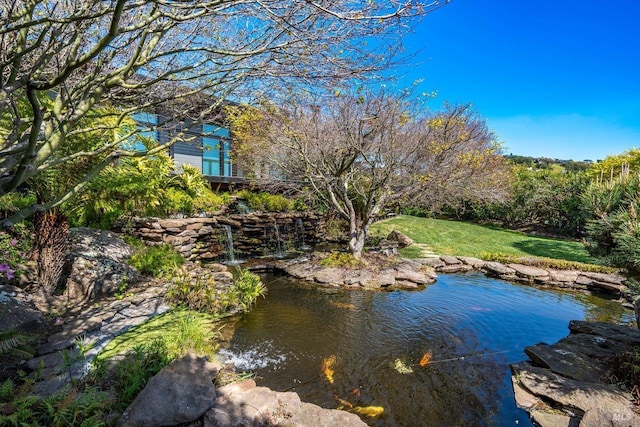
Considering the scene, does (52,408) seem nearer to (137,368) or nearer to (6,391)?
(6,391)

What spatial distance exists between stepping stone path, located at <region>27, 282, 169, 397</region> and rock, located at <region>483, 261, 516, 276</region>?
10.6m

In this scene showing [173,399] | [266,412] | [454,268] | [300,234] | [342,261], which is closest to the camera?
[173,399]

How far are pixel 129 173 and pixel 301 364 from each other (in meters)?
5.14

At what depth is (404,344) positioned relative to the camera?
20.2 feet

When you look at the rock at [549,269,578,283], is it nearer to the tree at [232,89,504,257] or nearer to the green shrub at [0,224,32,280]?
the tree at [232,89,504,257]

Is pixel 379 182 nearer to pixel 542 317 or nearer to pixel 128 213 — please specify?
pixel 542 317

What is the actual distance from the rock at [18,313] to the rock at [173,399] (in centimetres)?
240

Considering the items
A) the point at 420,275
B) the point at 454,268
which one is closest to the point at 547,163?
the point at 454,268

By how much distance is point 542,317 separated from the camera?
804 centimetres

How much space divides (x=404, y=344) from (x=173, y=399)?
13.5ft

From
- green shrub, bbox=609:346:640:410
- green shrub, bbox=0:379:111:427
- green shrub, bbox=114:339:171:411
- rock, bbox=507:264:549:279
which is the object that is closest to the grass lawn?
rock, bbox=507:264:549:279

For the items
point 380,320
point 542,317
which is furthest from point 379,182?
point 542,317

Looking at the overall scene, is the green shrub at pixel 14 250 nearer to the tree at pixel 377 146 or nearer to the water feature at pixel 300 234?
the tree at pixel 377 146

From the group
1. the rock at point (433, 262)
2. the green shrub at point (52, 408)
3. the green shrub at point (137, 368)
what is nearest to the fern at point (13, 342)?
the green shrub at point (52, 408)
